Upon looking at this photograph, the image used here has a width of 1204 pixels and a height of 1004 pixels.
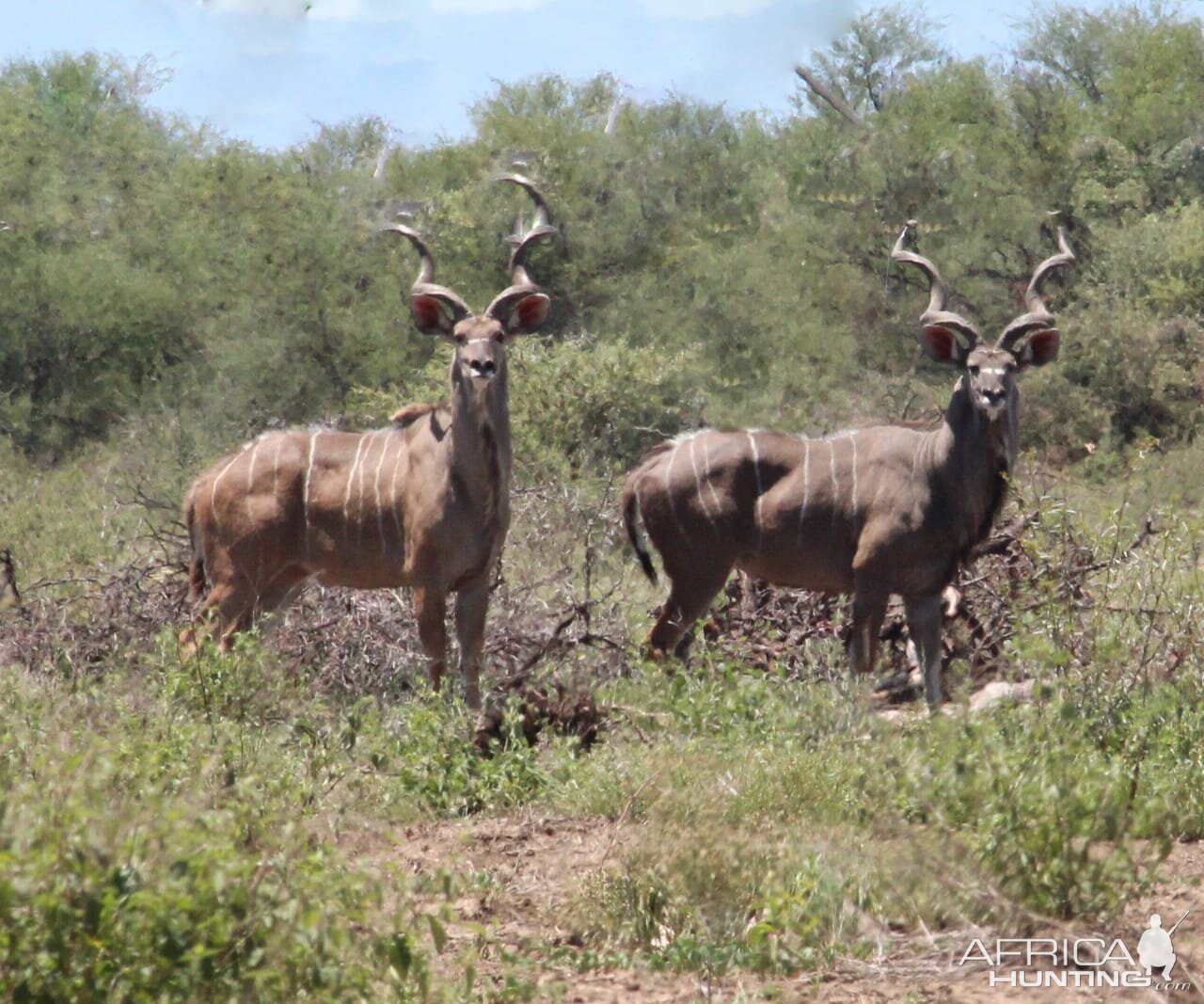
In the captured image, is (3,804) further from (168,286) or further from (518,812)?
(168,286)

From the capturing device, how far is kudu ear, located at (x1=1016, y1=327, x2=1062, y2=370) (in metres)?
7.45

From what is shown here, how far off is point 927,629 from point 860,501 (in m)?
0.57

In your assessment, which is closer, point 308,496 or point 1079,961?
point 1079,961

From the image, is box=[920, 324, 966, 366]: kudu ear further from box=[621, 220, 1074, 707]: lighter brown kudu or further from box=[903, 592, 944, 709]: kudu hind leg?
box=[903, 592, 944, 709]: kudu hind leg

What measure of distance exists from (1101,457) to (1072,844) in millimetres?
11029

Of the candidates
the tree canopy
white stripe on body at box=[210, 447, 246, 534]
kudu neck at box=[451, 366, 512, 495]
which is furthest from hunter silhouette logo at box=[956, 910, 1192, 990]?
the tree canopy

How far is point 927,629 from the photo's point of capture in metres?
7.21

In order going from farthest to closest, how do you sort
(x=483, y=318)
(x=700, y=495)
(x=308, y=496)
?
(x=700, y=495) < (x=308, y=496) < (x=483, y=318)

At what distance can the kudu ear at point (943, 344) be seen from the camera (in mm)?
7520

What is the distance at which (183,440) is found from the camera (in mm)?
14242

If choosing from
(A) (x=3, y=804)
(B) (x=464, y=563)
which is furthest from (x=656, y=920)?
(B) (x=464, y=563)

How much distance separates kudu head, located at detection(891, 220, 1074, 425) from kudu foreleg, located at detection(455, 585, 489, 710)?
207cm

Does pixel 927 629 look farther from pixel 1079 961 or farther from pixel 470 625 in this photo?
pixel 1079 961

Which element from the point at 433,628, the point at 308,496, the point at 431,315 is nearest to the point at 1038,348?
the point at 431,315
